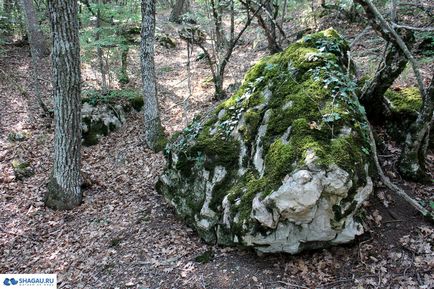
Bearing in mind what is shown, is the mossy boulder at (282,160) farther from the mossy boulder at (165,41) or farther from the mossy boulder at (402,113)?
the mossy boulder at (165,41)

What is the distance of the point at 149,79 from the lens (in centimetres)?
930

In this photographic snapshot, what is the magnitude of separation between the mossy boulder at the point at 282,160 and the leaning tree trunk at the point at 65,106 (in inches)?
85.1

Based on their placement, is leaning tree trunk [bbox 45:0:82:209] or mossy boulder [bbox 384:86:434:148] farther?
leaning tree trunk [bbox 45:0:82:209]

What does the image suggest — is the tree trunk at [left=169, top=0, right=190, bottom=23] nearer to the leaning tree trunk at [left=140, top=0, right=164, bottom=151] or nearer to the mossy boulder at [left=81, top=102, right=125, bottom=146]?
the mossy boulder at [left=81, top=102, right=125, bottom=146]

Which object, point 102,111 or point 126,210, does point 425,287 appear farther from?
point 102,111

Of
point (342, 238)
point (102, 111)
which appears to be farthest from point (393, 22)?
point (102, 111)

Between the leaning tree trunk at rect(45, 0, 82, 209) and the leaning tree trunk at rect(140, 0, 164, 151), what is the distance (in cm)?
249

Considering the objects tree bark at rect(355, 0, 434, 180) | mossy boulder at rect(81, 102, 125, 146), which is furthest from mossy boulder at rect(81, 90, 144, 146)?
tree bark at rect(355, 0, 434, 180)

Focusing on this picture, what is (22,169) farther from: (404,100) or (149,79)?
(404,100)

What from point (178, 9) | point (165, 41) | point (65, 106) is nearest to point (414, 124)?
point (65, 106)

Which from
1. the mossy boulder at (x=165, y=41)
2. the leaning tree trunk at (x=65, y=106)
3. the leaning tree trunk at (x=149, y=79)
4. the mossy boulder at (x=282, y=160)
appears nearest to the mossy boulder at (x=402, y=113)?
the mossy boulder at (x=282, y=160)

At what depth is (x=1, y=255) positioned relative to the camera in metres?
6.24

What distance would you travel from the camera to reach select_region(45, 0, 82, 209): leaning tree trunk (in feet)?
20.6

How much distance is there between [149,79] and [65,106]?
2.90 metres
